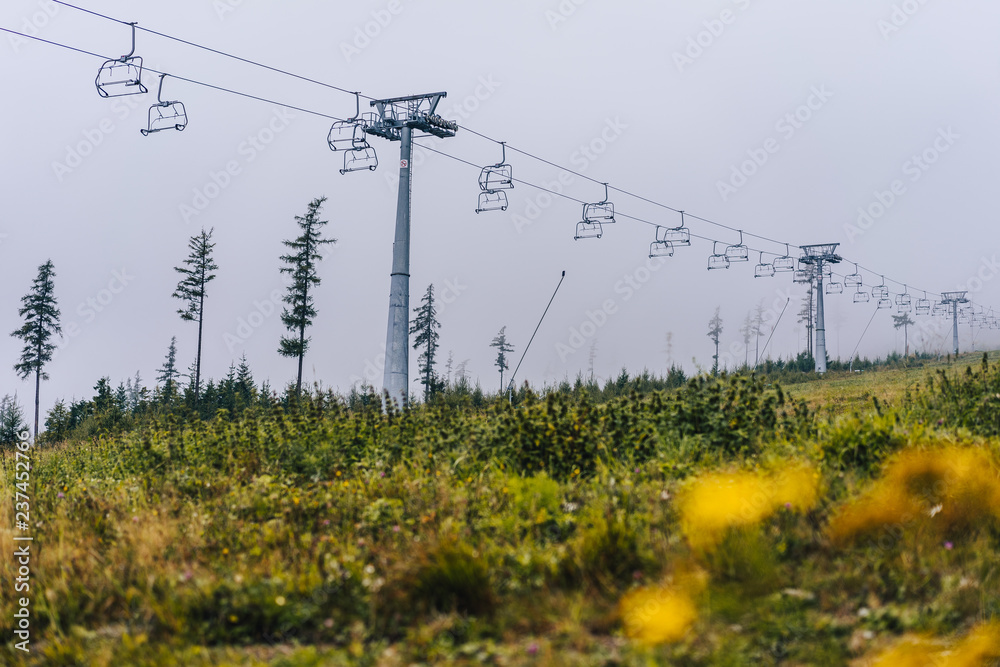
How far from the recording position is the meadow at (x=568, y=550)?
4391 millimetres

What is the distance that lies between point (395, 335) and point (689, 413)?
982 cm

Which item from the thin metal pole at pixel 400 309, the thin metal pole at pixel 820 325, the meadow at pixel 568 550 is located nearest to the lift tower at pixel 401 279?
the thin metal pole at pixel 400 309

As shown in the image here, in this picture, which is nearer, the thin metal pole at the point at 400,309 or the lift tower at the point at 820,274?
the thin metal pole at the point at 400,309

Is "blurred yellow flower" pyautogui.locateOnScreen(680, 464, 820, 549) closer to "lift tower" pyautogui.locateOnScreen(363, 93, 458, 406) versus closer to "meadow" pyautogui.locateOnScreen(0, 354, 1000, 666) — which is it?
"meadow" pyautogui.locateOnScreen(0, 354, 1000, 666)

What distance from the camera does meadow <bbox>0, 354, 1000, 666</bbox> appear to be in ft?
14.4

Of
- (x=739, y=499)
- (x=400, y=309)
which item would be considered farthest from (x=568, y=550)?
(x=400, y=309)

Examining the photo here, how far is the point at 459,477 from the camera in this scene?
7.26 metres

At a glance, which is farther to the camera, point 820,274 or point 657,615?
point 820,274

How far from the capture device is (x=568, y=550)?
17.3 ft

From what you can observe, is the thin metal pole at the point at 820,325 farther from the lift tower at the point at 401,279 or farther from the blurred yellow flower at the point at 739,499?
the blurred yellow flower at the point at 739,499

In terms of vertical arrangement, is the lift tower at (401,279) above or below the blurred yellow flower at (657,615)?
above

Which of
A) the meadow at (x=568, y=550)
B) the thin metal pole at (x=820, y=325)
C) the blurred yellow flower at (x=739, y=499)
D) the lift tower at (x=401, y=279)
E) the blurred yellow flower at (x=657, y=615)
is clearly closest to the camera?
the blurred yellow flower at (x=657, y=615)

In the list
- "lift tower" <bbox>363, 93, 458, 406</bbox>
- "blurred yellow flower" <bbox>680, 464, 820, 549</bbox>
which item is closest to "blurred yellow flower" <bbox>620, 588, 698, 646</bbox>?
"blurred yellow flower" <bbox>680, 464, 820, 549</bbox>

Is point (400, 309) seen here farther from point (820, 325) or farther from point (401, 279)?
point (820, 325)
